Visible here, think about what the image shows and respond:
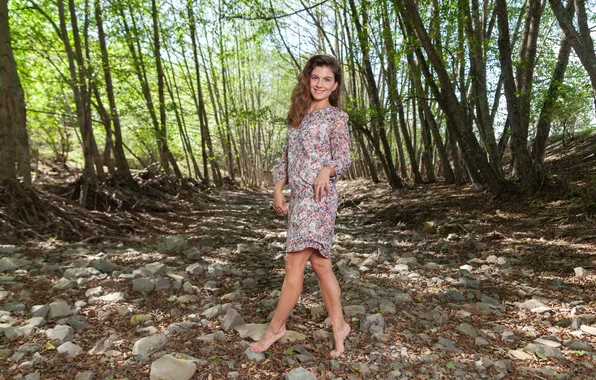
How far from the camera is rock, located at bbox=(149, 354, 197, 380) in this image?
6.66 feet

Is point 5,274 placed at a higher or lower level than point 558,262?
higher

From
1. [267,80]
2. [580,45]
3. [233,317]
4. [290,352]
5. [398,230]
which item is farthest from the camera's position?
[267,80]

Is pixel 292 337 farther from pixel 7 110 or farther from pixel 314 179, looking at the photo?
pixel 7 110

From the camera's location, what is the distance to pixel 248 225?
25.3ft

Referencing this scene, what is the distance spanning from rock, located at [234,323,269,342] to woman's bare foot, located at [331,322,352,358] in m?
0.52

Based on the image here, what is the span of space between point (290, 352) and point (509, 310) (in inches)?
77.9

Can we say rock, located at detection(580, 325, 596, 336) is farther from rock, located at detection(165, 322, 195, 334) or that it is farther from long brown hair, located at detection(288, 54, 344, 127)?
rock, located at detection(165, 322, 195, 334)

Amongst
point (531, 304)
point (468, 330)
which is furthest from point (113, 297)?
point (531, 304)

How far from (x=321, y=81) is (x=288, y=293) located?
4.61ft

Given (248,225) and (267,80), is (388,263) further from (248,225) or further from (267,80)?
(267,80)

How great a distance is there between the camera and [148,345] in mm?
2314

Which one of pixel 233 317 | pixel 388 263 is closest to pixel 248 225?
pixel 388 263

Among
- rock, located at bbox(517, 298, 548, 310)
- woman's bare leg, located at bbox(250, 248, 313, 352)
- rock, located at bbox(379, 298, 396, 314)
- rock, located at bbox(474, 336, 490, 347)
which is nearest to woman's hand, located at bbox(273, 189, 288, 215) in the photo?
woman's bare leg, located at bbox(250, 248, 313, 352)

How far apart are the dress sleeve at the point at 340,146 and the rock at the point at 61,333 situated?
205 cm
